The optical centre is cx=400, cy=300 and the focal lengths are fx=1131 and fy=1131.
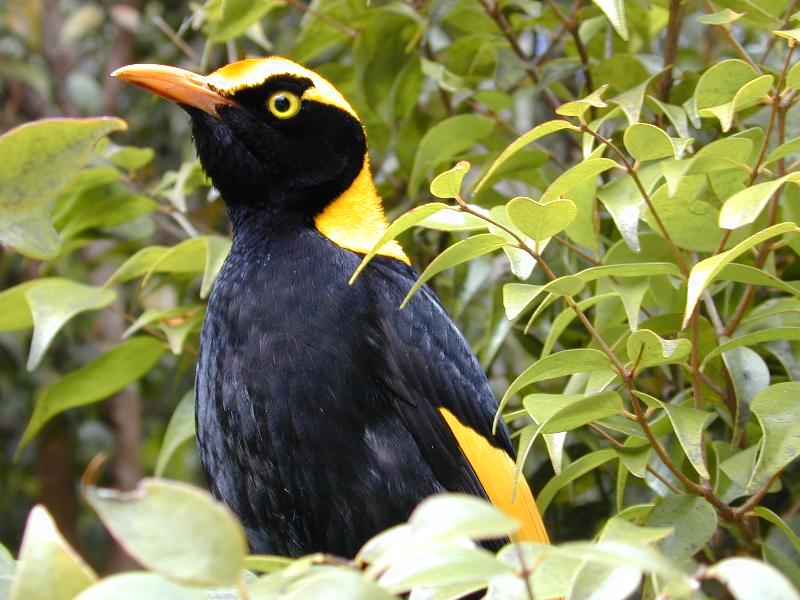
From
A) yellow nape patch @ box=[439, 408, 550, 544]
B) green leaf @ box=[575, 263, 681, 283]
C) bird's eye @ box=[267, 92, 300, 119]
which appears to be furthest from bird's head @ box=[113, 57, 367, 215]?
green leaf @ box=[575, 263, 681, 283]

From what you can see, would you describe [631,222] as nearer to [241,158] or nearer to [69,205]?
[241,158]

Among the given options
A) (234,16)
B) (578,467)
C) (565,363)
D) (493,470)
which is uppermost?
(234,16)

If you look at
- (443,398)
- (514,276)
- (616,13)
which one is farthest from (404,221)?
(514,276)

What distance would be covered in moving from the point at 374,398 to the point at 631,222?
20.4 inches

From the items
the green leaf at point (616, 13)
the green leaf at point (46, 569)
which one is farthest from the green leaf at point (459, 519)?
the green leaf at point (616, 13)

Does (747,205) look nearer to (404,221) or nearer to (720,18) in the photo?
(404,221)

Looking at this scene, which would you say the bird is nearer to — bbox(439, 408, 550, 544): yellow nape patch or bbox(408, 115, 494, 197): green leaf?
bbox(439, 408, 550, 544): yellow nape patch

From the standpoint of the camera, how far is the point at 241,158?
1951 millimetres

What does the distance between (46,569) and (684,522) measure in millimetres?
834

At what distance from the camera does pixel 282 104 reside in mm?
1972

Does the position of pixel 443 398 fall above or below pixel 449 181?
below

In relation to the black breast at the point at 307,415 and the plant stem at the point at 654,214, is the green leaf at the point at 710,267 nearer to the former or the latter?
the plant stem at the point at 654,214

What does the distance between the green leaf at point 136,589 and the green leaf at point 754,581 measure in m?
0.35

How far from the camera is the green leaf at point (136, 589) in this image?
0.69 m
